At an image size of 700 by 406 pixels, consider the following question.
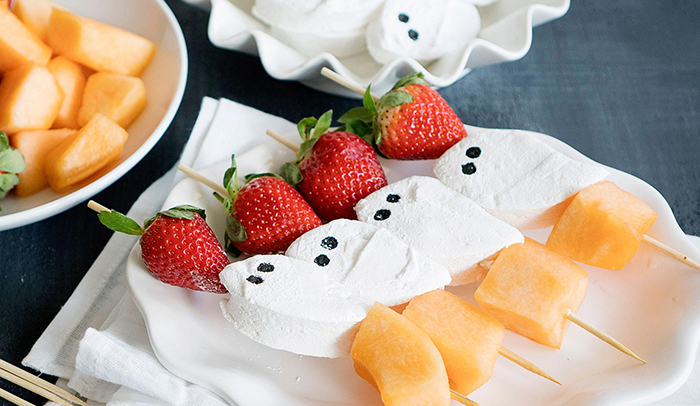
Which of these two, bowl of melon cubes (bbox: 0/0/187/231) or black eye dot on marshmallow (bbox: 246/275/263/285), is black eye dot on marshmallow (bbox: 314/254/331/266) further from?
bowl of melon cubes (bbox: 0/0/187/231)

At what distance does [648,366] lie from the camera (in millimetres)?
1150

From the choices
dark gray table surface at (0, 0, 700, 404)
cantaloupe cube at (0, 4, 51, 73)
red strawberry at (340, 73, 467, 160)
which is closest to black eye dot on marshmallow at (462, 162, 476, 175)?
red strawberry at (340, 73, 467, 160)

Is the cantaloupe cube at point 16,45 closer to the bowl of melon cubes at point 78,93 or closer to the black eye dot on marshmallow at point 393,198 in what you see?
the bowl of melon cubes at point 78,93

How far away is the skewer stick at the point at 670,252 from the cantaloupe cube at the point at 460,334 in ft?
1.30

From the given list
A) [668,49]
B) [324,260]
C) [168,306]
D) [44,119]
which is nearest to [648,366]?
[324,260]

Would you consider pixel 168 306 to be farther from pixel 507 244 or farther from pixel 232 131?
pixel 507 244

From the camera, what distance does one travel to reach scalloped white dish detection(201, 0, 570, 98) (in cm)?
152

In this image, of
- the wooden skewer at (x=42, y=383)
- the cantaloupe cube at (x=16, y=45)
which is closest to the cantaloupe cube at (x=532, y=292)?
the wooden skewer at (x=42, y=383)

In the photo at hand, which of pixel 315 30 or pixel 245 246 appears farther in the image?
pixel 315 30

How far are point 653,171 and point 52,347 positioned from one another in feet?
5.52

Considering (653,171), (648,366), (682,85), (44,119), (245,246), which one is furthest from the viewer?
(682,85)

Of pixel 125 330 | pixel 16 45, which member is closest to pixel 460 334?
pixel 125 330

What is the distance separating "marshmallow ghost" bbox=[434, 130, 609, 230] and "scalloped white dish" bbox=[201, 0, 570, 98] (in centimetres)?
27

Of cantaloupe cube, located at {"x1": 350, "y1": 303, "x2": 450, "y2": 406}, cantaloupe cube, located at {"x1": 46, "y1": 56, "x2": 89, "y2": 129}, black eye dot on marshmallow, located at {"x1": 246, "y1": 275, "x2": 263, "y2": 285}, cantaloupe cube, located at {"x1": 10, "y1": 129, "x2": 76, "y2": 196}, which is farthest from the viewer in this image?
cantaloupe cube, located at {"x1": 46, "y1": 56, "x2": 89, "y2": 129}
